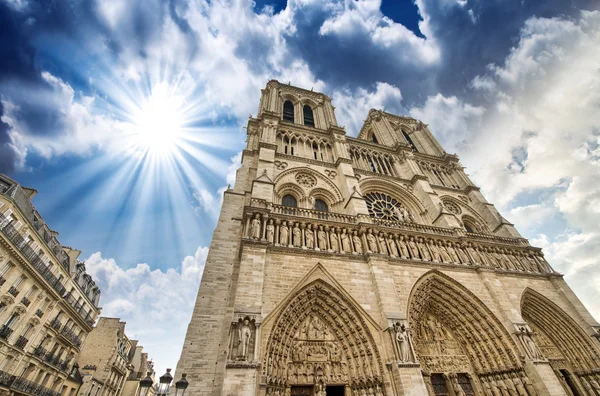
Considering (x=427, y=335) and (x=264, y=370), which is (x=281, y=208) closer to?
(x=264, y=370)

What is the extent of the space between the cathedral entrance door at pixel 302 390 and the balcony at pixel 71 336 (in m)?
14.0

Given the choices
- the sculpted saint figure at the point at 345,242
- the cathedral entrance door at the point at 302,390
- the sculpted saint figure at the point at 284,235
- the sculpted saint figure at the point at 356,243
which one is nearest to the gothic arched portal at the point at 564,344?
the sculpted saint figure at the point at 356,243

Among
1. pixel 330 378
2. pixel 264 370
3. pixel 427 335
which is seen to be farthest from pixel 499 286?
pixel 264 370

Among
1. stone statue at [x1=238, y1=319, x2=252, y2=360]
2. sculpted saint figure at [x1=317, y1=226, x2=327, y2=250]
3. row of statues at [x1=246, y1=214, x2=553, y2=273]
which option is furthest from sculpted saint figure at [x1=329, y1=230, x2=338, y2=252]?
stone statue at [x1=238, y1=319, x2=252, y2=360]

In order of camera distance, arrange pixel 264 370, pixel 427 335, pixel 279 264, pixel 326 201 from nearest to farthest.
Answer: pixel 264 370, pixel 279 264, pixel 427 335, pixel 326 201

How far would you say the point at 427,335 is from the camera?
9594 mm

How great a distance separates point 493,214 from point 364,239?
9854 millimetres

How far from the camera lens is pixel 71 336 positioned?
48.8 feet

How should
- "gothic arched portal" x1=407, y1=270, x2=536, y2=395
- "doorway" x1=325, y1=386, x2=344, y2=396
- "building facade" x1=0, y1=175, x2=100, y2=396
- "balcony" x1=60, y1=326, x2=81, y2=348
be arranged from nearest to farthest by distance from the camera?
"doorway" x1=325, y1=386, x2=344, y2=396
"gothic arched portal" x1=407, y1=270, x2=536, y2=395
"building facade" x1=0, y1=175, x2=100, y2=396
"balcony" x1=60, y1=326, x2=81, y2=348

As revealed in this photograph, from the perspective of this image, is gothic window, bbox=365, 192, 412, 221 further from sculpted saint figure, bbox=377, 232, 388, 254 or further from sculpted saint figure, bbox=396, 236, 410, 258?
sculpted saint figure, bbox=377, 232, 388, 254

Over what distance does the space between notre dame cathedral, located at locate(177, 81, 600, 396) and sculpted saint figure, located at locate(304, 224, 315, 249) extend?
9 cm

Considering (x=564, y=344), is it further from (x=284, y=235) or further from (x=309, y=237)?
(x=284, y=235)

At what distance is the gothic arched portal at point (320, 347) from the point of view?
288 inches

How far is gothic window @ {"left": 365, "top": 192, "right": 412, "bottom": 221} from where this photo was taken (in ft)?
45.4
